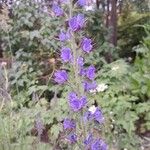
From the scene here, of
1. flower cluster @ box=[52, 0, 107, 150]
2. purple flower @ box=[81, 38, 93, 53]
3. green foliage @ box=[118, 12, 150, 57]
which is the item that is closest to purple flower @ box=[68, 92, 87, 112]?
flower cluster @ box=[52, 0, 107, 150]

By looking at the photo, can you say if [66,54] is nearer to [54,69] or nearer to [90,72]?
[90,72]

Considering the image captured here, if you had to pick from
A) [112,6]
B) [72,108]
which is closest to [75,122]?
A: [72,108]

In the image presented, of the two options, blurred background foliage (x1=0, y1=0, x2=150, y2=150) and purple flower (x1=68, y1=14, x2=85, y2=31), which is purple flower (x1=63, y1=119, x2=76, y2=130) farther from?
blurred background foliage (x1=0, y1=0, x2=150, y2=150)

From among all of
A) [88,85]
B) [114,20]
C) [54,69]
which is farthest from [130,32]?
[88,85]

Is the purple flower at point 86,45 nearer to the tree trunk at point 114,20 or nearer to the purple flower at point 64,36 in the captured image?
the purple flower at point 64,36

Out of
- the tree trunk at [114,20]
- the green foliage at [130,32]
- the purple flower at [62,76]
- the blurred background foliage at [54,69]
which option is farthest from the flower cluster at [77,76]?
the green foliage at [130,32]

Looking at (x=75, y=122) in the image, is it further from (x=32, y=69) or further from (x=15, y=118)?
(x=32, y=69)
